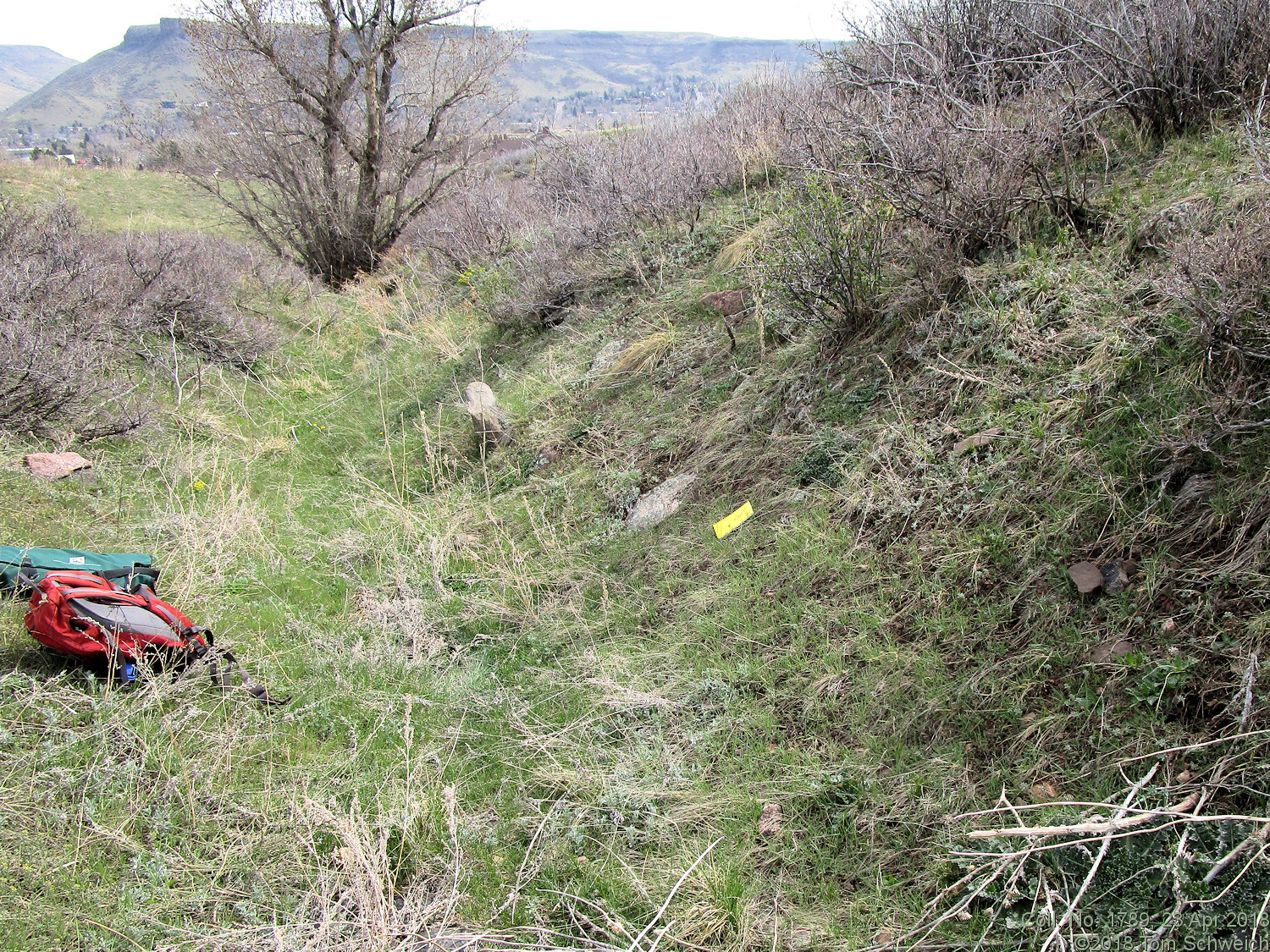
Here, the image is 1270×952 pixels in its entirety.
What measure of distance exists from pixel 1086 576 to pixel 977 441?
82 cm

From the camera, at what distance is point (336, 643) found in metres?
3.93

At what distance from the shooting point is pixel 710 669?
3.13m

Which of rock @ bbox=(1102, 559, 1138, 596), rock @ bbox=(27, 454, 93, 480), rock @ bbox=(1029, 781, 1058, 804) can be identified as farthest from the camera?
rock @ bbox=(27, 454, 93, 480)

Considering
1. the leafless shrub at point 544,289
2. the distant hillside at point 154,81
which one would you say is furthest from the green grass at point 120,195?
the distant hillside at point 154,81

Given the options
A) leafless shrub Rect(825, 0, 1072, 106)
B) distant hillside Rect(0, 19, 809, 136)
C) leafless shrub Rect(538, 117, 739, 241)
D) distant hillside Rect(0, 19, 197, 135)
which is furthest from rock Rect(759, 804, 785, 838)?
distant hillside Rect(0, 19, 197, 135)

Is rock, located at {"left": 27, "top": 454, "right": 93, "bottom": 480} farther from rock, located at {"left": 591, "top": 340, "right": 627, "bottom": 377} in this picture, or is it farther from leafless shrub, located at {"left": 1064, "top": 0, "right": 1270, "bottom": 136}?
leafless shrub, located at {"left": 1064, "top": 0, "right": 1270, "bottom": 136}

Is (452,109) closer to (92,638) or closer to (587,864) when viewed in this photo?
(92,638)

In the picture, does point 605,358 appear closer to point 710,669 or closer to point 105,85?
point 710,669

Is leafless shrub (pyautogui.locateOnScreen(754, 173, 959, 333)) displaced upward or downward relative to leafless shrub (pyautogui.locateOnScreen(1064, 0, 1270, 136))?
downward

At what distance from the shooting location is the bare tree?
1222cm

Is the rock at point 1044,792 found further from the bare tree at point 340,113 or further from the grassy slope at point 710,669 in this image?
the bare tree at point 340,113

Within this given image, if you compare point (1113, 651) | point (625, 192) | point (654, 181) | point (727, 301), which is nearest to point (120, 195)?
point (625, 192)

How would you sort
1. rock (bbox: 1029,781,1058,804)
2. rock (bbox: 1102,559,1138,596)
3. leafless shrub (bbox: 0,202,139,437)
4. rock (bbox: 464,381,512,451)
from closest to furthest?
rock (bbox: 1029,781,1058,804), rock (bbox: 1102,559,1138,596), leafless shrub (bbox: 0,202,139,437), rock (bbox: 464,381,512,451)

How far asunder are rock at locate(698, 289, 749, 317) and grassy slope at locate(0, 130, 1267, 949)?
59 centimetres
